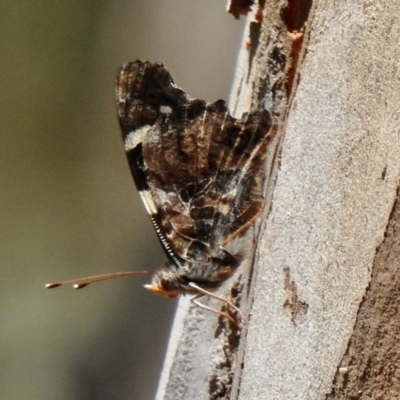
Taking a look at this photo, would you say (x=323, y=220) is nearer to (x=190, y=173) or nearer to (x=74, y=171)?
(x=190, y=173)

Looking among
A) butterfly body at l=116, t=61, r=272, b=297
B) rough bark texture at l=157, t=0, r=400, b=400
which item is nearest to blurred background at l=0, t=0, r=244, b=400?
butterfly body at l=116, t=61, r=272, b=297

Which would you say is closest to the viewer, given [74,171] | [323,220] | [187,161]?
[323,220]

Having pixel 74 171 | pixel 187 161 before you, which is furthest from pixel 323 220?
pixel 74 171

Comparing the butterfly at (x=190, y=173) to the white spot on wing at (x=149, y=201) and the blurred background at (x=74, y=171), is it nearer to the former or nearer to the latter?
the white spot on wing at (x=149, y=201)

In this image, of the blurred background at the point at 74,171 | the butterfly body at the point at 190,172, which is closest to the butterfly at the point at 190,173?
the butterfly body at the point at 190,172

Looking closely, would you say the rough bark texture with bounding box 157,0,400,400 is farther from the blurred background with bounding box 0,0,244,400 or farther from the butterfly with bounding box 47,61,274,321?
the blurred background with bounding box 0,0,244,400

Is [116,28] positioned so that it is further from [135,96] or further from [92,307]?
[135,96]

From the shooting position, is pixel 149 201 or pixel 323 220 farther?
pixel 149 201
